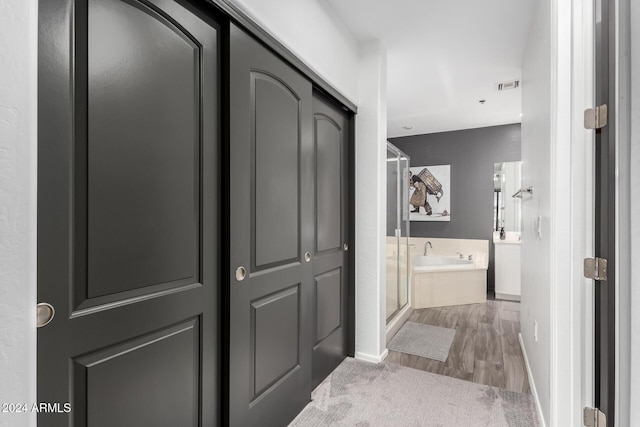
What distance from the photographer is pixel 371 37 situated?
2.56 meters

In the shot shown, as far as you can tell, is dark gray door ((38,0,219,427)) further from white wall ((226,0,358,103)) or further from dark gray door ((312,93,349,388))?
dark gray door ((312,93,349,388))

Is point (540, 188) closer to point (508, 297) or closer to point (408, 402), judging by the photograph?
point (408, 402)

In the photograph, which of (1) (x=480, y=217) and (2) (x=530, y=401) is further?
(1) (x=480, y=217)

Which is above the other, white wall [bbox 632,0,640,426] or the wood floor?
white wall [bbox 632,0,640,426]

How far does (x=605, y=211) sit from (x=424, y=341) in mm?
2148

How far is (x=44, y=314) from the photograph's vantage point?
812 mm

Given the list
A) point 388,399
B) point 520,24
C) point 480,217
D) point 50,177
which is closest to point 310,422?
point 388,399

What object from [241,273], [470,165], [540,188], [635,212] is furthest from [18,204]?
[470,165]

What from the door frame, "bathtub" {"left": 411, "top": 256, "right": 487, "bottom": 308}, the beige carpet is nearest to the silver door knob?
the beige carpet

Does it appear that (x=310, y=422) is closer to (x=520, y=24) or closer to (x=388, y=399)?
(x=388, y=399)

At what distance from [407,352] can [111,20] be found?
2906 millimetres

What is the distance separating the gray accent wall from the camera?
5.03 metres

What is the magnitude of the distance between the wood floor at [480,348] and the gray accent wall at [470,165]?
141 cm

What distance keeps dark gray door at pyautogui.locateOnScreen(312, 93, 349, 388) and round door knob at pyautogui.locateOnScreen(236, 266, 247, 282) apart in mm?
738
